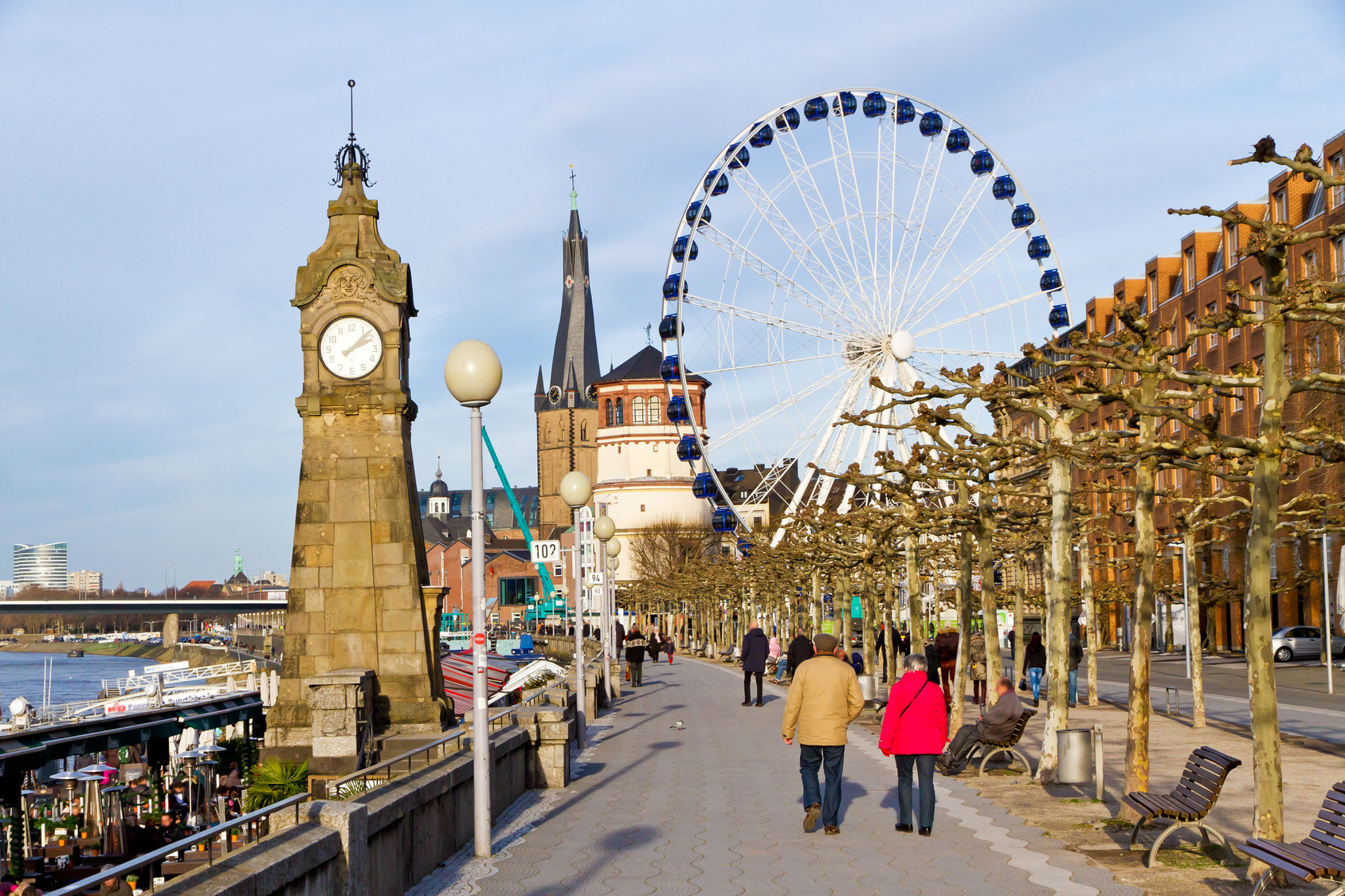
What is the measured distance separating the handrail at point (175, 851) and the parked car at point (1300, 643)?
55172 mm

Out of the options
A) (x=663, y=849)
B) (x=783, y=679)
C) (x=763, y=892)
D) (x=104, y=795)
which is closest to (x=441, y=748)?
(x=663, y=849)

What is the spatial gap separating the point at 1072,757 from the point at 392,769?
785 centimetres

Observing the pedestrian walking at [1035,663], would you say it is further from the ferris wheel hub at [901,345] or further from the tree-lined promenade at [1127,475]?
the ferris wheel hub at [901,345]

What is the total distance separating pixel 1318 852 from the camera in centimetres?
870

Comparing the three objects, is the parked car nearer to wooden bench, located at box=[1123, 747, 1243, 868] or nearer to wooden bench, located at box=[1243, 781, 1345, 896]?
wooden bench, located at box=[1123, 747, 1243, 868]

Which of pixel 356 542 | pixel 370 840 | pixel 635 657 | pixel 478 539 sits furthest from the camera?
pixel 635 657

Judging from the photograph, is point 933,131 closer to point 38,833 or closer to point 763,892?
point 38,833

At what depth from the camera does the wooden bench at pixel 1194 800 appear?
11.2m

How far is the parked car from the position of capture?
188 feet

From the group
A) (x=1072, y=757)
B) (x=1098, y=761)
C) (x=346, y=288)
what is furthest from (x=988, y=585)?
(x=346, y=288)

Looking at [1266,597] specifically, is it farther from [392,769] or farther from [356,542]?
[356,542]

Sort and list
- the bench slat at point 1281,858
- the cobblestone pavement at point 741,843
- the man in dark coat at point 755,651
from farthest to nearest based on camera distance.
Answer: the man in dark coat at point 755,651
the cobblestone pavement at point 741,843
the bench slat at point 1281,858

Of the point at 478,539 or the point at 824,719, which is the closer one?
the point at 478,539

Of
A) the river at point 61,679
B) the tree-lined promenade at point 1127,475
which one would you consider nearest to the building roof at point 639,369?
the river at point 61,679
